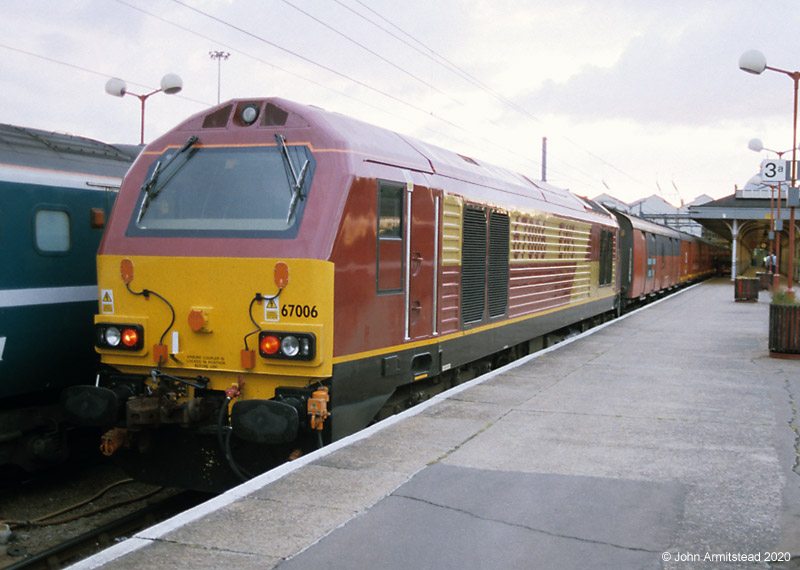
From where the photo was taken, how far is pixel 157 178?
6.61m

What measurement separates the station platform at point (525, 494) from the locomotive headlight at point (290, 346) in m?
0.78

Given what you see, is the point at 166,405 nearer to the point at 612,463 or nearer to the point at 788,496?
the point at 612,463

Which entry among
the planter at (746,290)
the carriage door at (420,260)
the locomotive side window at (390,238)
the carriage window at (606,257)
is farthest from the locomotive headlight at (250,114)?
the planter at (746,290)

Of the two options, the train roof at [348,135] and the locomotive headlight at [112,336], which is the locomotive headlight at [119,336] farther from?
the train roof at [348,135]

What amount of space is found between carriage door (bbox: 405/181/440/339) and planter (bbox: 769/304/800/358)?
23.0 ft

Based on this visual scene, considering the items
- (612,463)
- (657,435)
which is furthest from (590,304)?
(612,463)

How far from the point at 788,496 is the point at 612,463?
3.93 feet

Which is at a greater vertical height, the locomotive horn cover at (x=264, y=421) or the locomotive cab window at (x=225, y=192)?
the locomotive cab window at (x=225, y=192)

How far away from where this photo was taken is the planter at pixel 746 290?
84.3 ft

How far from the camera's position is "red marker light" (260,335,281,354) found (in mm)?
5777

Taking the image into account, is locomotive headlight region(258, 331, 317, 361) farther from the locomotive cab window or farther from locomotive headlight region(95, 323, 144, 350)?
locomotive headlight region(95, 323, 144, 350)

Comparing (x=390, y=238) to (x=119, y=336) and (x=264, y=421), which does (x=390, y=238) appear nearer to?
(x=264, y=421)

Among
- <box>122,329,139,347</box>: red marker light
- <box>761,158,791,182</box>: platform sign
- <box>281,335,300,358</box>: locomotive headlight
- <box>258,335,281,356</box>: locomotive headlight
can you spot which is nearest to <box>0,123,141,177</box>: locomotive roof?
<box>122,329,139,347</box>: red marker light

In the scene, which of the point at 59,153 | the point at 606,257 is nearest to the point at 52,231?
the point at 59,153
